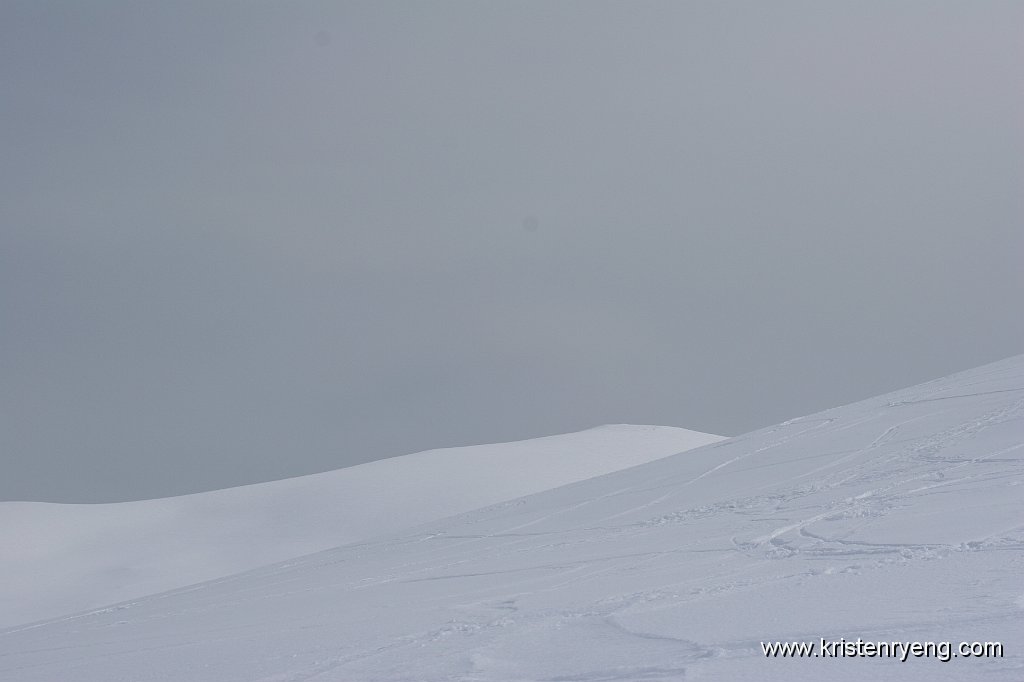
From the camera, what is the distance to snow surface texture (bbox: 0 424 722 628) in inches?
679

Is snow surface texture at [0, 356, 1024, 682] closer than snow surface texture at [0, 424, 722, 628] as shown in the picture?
Yes

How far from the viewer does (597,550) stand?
21.6 feet

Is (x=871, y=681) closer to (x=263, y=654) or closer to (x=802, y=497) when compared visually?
(x=263, y=654)

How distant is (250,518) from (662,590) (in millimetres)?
16153

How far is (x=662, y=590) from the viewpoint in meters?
4.70

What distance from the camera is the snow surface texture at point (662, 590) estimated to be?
3.55 metres

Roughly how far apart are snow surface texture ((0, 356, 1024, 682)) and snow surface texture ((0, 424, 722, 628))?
8.44 metres

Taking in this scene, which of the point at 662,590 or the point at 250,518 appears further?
the point at 250,518

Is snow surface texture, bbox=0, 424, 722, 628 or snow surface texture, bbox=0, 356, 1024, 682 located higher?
snow surface texture, bbox=0, 424, 722, 628

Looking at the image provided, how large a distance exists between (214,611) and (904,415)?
731cm

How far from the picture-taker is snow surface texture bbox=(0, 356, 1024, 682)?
3.55 metres

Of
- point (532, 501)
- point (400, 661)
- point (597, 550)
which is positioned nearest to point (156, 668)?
point (400, 661)

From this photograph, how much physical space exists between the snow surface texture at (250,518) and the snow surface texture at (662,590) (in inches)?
332

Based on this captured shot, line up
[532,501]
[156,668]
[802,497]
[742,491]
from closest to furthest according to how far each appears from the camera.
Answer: [156,668]
[802,497]
[742,491]
[532,501]
